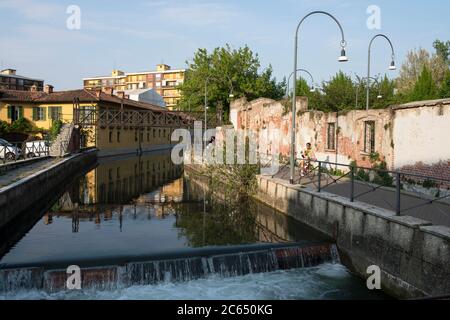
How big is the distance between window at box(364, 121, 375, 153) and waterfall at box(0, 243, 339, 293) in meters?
8.10

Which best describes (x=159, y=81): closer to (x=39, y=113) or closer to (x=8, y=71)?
(x=8, y=71)

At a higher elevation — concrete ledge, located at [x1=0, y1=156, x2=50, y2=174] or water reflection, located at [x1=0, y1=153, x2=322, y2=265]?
concrete ledge, located at [x1=0, y1=156, x2=50, y2=174]

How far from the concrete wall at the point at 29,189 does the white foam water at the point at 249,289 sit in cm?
524

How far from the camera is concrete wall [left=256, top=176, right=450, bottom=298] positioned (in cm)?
815

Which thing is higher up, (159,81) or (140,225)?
(159,81)

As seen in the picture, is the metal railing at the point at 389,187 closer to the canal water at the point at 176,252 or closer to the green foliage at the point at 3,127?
the canal water at the point at 176,252

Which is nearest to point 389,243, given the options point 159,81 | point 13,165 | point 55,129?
point 13,165

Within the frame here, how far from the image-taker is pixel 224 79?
46.2 metres

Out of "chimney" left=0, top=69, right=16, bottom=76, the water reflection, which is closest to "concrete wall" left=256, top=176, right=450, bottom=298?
the water reflection

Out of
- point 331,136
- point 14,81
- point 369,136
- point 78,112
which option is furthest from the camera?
point 14,81

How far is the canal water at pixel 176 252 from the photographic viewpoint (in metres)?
9.30

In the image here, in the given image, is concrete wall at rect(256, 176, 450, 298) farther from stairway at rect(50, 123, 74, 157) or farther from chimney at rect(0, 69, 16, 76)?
chimney at rect(0, 69, 16, 76)

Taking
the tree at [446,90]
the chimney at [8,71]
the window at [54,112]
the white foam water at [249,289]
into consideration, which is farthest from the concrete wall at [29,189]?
the chimney at [8,71]

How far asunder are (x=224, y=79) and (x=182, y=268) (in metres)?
38.0
